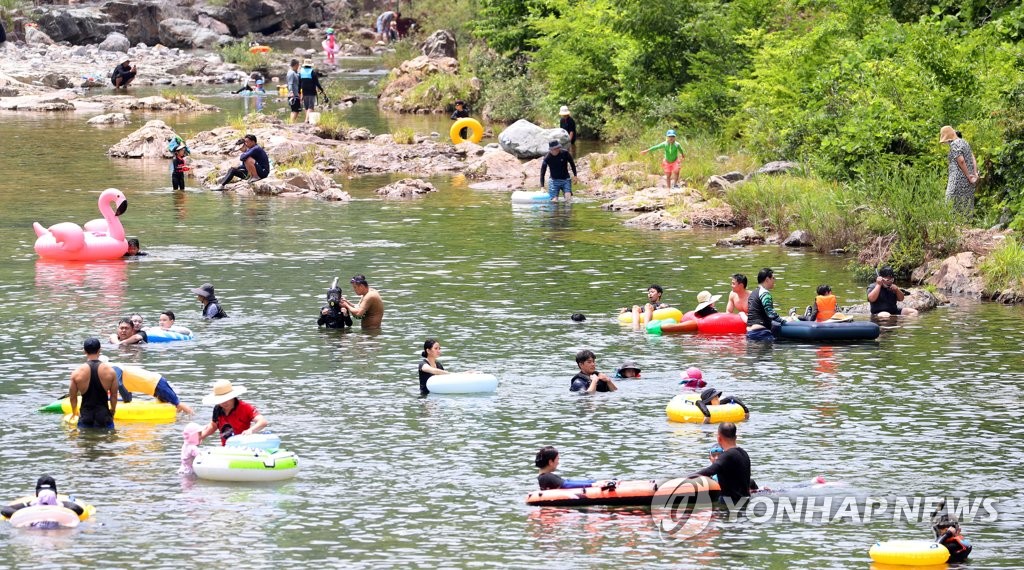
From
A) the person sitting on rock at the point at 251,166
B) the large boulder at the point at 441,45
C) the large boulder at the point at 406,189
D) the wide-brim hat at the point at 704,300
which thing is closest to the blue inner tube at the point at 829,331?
the wide-brim hat at the point at 704,300

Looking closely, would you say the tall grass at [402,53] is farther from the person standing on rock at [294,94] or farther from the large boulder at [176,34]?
the person standing on rock at [294,94]

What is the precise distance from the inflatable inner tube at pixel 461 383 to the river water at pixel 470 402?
0.18m

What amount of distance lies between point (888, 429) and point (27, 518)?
1162cm

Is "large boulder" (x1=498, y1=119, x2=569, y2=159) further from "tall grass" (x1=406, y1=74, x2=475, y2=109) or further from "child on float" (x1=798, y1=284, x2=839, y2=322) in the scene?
"child on float" (x1=798, y1=284, x2=839, y2=322)

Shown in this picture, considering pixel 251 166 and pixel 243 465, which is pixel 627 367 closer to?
pixel 243 465

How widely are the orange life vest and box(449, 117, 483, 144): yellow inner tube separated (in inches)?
1150

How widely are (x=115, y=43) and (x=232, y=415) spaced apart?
81.6 m

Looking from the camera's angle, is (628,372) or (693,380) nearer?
(693,380)

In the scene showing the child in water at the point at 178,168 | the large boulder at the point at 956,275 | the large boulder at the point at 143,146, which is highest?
the large boulder at the point at 143,146

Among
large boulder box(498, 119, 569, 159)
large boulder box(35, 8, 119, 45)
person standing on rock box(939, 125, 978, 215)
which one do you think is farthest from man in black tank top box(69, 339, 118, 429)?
large boulder box(35, 8, 119, 45)

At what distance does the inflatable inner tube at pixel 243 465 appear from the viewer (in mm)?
19172

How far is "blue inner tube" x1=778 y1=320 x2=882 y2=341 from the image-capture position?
27.2 metres

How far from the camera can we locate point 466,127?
185 ft

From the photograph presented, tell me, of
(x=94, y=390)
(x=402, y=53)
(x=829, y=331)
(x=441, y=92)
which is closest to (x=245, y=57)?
(x=402, y=53)
